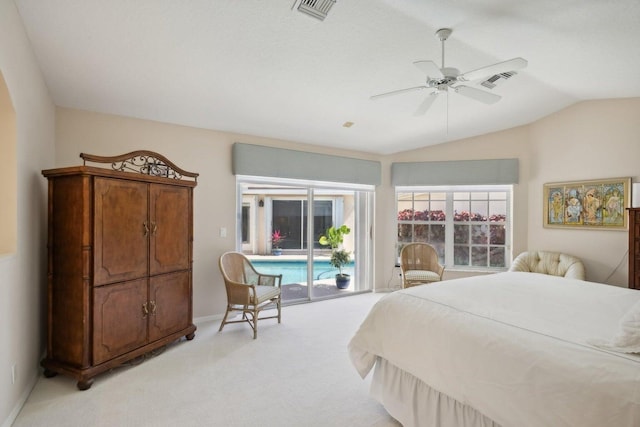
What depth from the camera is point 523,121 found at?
185 inches

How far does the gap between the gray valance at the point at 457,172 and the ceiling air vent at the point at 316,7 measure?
3.57 meters

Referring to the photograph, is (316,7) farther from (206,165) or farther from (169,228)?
(206,165)

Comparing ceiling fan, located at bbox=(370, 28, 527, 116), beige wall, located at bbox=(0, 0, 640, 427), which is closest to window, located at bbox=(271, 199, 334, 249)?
beige wall, located at bbox=(0, 0, 640, 427)

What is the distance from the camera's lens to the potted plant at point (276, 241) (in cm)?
495

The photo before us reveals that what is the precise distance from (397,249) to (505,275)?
2551 mm

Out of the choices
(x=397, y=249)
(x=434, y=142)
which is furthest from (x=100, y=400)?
(x=434, y=142)

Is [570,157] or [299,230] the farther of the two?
[299,230]

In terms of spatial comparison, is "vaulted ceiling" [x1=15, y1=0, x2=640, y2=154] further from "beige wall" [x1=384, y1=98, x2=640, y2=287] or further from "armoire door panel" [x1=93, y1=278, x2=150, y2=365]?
"armoire door panel" [x1=93, y1=278, x2=150, y2=365]

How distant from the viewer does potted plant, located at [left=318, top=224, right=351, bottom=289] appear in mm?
5273

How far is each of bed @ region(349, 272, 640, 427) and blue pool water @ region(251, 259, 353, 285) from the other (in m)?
2.78

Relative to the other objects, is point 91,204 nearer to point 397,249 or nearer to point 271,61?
Result: point 271,61

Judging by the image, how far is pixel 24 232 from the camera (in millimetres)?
2334

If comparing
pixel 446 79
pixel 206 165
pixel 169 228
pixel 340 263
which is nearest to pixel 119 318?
pixel 169 228

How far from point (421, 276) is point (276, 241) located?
2.20m
